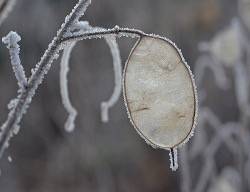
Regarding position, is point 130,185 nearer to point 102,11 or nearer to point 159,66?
point 102,11

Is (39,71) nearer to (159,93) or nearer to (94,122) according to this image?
(159,93)

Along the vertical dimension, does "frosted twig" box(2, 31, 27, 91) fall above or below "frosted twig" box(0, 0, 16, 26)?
below

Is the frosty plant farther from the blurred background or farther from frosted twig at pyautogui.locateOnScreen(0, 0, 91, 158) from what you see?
the blurred background

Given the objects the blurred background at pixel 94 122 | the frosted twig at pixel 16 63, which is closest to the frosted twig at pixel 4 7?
the frosted twig at pixel 16 63

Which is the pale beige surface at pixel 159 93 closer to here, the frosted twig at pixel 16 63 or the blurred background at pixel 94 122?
the frosted twig at pixel 16 63

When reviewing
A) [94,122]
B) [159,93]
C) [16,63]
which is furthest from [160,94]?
[94,122]

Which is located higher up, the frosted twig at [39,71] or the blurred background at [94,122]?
the blurred background at [94,122]

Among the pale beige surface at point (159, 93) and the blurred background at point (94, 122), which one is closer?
the pale beige surface at point (159, 93)

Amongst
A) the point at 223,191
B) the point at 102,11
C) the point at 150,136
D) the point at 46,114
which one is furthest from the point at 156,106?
the point at 46,114

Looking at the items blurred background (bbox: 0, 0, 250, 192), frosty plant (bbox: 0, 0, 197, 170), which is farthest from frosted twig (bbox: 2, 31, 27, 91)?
blurred background (bbox: 0, 0, 250, 192)
